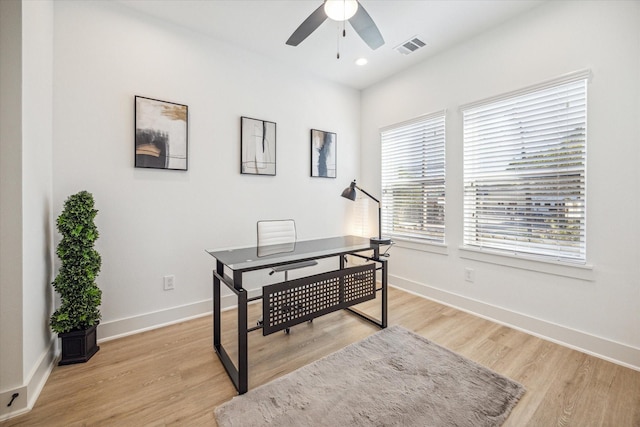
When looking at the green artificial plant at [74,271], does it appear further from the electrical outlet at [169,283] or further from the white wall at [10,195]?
the electrical outlet at [169,283]

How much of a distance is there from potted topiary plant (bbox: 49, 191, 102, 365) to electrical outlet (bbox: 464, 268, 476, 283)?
3.41 meters

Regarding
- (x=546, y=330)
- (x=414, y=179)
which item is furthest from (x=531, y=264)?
(x=414, y=179)

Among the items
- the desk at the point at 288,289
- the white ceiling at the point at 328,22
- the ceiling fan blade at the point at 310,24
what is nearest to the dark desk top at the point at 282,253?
the desk at the point at 288,289

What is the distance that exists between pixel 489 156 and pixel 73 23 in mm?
3892

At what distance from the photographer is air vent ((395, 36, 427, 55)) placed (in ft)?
9.19

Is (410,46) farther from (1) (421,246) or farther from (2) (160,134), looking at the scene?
(2) (160,134)

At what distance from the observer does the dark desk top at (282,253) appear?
5.92 feet

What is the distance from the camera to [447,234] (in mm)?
3041

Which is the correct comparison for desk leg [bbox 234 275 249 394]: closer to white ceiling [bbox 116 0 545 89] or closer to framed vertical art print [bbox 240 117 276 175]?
framed vertical art print [bbox 240 117 276 175]

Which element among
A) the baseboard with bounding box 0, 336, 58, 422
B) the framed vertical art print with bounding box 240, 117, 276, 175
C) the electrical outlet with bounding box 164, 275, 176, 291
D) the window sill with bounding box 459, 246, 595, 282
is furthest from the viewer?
the framed vertical art print with bounding box 240, 117, 276, 175

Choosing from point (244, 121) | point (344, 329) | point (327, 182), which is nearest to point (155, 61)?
point (244, 121)

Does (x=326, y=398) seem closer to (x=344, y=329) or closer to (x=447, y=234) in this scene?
(x=344, y=329)

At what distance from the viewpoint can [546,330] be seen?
7.53 ft

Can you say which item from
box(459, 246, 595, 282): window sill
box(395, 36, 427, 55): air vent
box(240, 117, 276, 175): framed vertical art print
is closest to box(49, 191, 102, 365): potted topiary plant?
box(240, 117, 276, 175): framed vertical art print
